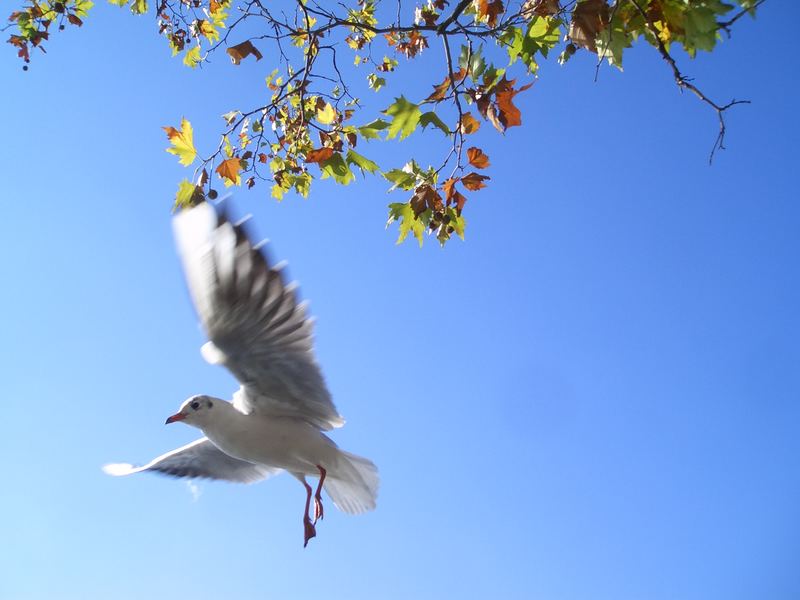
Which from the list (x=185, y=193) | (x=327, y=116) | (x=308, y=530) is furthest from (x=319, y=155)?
(x=308, y=530)

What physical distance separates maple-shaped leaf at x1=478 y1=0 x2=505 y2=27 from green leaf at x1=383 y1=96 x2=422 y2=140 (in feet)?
1.54

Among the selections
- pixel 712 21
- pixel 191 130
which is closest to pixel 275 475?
pixel 191 130

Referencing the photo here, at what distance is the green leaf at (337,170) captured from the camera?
2717mm

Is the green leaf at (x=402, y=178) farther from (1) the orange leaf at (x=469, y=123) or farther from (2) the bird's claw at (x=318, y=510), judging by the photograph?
(2) the bird's claw at (x=318, y=510)

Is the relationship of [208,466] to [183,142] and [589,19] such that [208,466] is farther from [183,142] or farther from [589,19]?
[589,19]

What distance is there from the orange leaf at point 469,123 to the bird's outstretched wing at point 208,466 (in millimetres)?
2295

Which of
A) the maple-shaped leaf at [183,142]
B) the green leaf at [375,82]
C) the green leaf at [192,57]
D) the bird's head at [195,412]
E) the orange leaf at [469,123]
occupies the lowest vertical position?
the bird's head at [195,412]

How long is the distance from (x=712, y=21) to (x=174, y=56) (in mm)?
2852

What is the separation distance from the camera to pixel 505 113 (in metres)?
2.09

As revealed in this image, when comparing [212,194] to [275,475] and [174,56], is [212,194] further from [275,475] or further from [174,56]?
[275,475]

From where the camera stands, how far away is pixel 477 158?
2414 millimetres

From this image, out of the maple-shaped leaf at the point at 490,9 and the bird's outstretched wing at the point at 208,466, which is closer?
the maple-shaped leaf at the point at 490,9

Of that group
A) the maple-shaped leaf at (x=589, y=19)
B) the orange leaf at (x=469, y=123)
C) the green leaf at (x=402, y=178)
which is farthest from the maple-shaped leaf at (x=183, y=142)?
the maple-shaped leaf at (x=589, y=19)

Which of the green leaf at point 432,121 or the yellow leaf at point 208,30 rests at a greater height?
the yellow leaf at point 208,30
